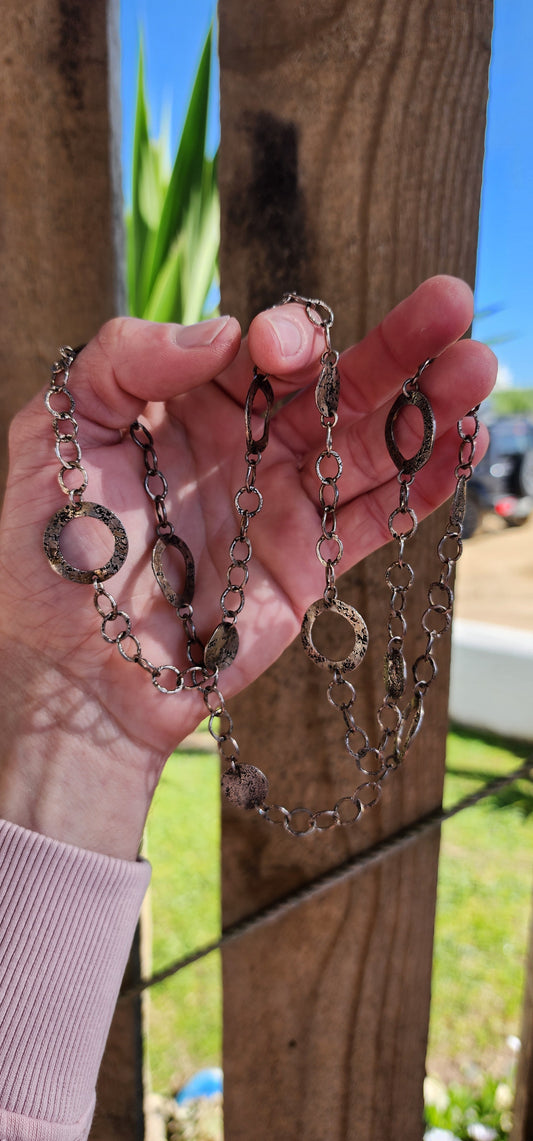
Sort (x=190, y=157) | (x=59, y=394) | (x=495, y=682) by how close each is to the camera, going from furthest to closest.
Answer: (x=495, y=682), (x=190, y=157), (x=59, y=394)

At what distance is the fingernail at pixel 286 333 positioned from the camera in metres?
0.77

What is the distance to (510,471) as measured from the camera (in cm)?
877

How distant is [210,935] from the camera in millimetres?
2812

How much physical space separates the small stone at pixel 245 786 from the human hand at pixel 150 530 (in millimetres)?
94

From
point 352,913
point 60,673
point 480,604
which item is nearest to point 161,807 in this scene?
point 352,913

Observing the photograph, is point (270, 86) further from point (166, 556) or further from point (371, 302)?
point (166, 556)

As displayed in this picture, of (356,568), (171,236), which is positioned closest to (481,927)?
(356,568)

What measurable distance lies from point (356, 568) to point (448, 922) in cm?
230

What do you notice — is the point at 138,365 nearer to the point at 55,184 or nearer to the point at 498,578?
the point at 55,184

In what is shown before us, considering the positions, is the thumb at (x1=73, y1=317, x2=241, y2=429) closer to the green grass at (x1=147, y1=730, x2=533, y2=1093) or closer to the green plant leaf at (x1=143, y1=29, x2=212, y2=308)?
the green plant leaf at (x1=143, y1=29, x2=212, y2=308)

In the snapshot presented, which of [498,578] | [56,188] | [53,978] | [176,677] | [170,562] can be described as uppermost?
[56,188]

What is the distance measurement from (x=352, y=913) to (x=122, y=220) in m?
1.06

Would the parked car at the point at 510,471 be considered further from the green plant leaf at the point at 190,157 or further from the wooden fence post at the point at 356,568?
the wooden fence post at the point at 356,568

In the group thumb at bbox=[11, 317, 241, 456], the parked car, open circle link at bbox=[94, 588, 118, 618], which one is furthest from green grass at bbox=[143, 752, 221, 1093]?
the parked car
